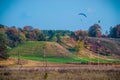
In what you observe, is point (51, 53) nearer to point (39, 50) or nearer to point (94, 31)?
point (39, 50)

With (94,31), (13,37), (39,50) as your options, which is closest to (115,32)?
(94,31)

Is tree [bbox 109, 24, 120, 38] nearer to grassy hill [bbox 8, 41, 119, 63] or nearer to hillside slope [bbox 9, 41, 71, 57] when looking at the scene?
grassy hill [bbox 8, 41, 119, 63]

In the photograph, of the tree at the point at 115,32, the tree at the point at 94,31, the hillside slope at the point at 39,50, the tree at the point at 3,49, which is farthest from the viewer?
the tree at the point at 94,31

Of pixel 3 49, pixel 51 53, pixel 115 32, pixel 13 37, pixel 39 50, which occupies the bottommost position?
pixel 51 53

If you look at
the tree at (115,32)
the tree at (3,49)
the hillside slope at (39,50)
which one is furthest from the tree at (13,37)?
the tree at (115,32)

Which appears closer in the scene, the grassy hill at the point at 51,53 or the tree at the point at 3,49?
the tree at the point at 3,49

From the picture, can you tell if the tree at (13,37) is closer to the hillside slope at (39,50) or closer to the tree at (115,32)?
the hillside slope at (39,50)

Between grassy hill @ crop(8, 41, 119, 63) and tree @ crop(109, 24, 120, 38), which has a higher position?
tree @ crop(109, 24, 120, 38)

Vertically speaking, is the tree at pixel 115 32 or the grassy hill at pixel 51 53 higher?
the tree at pixel 115 32

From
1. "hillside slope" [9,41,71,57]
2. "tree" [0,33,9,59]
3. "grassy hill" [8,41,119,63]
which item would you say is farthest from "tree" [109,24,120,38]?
"tree" [0,33,9,59]

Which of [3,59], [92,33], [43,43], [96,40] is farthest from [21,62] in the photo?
[92,33]

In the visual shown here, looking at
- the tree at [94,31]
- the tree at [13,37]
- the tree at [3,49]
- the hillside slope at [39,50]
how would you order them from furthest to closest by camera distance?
1. the tree at [94,31]
2. the tree at [13,37]
3. the hillside slope at [39,50]
4. the tree at [3,49]

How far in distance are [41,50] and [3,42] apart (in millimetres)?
23953

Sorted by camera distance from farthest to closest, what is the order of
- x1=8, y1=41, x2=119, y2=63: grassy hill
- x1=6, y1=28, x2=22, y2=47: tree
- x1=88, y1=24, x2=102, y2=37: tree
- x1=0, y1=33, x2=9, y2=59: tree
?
x1=88, y1=24, x2=102, y2=37: tree → x1=6, y1=28, x2=22, y2=47: tree → x1=8, y1=41, x2=119, y2=63: grassy hill → x1=0, y1=33, x2=9, y2=59: tree
